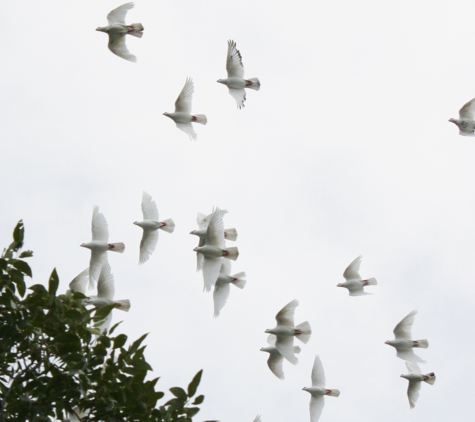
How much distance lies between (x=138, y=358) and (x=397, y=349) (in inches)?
432

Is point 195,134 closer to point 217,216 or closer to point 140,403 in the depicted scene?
point 217,216

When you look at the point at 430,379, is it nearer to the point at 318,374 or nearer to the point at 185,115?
the point at 318,374

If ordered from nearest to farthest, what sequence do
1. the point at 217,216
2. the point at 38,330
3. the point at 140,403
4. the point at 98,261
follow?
1. the point at 140,403
2. the point at 38,330
3. the point at 217,216
4. the point at 98,261

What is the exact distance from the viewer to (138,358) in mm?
6363

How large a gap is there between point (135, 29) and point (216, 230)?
156 inches

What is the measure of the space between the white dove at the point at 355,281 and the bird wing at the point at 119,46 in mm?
6289

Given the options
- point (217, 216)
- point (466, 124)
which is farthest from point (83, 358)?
point (466, 124)

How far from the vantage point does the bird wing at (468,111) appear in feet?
54.4

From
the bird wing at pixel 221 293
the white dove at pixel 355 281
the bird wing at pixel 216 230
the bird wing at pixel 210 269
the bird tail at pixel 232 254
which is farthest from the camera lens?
the white dove at pixel 355 281

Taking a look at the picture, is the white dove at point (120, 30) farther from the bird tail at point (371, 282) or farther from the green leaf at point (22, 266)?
the green leaf at point (22, 266)

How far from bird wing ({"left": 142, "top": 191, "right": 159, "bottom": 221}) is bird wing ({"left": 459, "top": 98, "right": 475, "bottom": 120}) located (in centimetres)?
642

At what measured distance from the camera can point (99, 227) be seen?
1666 cm

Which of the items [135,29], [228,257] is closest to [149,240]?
[228,257]

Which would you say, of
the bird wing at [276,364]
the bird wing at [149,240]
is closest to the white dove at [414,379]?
the bird wing at [276,364]
